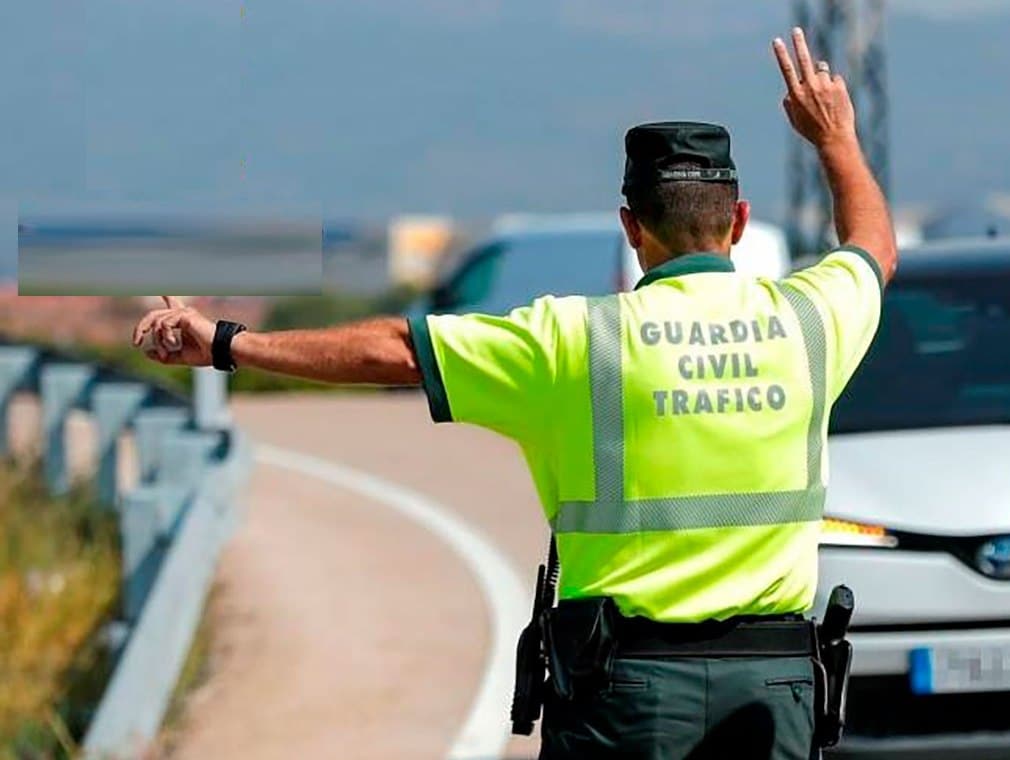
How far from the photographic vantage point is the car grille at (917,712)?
20.4 feet

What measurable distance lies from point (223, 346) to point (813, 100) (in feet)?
3.83

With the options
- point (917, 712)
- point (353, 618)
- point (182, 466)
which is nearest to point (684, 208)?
point (917, 712)

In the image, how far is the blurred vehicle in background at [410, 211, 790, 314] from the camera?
2394 centimetres

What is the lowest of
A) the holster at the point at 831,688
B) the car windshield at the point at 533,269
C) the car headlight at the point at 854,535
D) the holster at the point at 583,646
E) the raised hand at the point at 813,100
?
the car windshield at the point at 533,269

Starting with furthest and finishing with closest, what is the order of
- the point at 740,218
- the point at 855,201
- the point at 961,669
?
the point at 961,669
the point at 855,201
the point at 740,218

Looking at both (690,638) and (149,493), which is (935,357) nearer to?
(149,493)

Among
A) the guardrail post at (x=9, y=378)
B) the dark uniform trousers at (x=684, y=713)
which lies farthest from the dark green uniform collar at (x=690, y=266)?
the guardrail post at (x=9, y=378)

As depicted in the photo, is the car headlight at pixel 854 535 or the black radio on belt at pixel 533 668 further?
the car headlight at pixel 854 535

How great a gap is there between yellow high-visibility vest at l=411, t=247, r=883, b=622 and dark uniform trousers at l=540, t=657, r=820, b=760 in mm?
93

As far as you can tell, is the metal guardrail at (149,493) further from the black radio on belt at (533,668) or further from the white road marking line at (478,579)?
the black radio on belt at (533,668)

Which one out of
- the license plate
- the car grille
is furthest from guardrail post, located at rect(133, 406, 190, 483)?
the license plate

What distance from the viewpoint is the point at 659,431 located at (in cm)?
363

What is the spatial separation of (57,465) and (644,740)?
32.8 feet

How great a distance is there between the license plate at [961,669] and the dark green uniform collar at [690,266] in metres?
2.74
